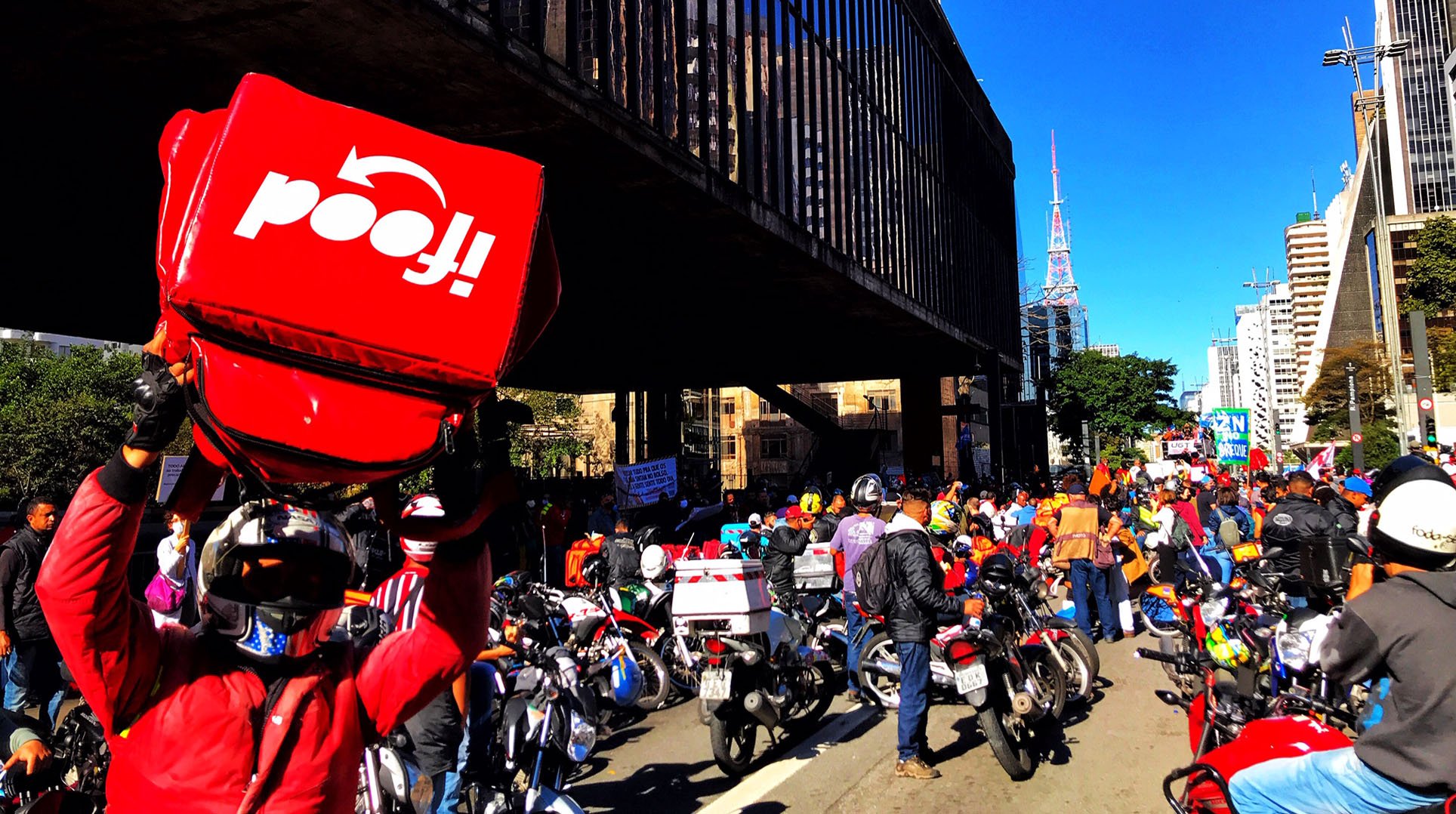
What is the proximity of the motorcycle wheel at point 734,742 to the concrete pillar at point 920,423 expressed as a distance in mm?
32705

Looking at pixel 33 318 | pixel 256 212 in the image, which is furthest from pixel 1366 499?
pixel 33 318

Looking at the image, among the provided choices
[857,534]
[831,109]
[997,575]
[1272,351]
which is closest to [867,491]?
[857,534]

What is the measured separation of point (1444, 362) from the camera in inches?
1715

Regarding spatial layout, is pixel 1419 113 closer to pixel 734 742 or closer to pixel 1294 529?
pixel 1294 529

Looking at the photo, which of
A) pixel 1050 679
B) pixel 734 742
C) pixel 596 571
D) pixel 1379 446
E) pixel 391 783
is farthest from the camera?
pixel 1379 446

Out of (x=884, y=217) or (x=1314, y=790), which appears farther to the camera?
(x=884, y=217)

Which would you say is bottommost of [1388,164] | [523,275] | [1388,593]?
[1388,593]

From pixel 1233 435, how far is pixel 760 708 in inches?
769

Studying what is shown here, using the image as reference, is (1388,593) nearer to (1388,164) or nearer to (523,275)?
(523,275)

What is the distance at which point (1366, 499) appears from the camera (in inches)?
399

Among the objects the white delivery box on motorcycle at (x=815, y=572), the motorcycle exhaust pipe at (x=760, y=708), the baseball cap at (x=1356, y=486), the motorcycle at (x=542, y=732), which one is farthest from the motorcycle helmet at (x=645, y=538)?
the baseball cap at (x=1356, y=486)

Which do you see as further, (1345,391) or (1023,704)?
(1345,391)

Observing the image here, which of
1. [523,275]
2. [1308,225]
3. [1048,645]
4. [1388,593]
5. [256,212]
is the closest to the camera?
[256,212]

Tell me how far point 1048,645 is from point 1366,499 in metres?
5.27
